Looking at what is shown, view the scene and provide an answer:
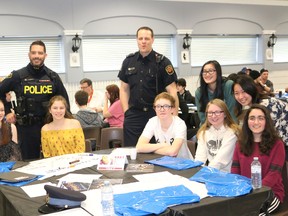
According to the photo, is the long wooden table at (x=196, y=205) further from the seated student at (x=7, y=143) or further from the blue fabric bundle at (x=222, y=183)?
the seated student at (x=7, y=143)

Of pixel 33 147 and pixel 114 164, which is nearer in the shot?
pixel 114 164

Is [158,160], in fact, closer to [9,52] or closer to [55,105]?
[55,105]

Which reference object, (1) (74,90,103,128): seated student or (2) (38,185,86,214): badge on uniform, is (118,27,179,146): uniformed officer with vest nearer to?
(1) (74,90,103,128): seated student

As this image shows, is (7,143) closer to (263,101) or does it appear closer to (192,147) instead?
(192,147)

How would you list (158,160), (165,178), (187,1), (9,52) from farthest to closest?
(187,1) < (9,52) < (158,160) < (165,178)

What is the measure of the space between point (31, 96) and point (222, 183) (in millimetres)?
2373

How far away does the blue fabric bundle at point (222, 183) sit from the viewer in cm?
197

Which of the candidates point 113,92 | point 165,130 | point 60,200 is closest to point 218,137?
point 165,130

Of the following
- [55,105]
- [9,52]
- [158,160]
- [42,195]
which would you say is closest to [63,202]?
[42,195]

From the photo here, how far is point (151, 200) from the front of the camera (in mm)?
1864

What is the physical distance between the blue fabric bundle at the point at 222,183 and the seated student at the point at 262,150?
15.7 inches

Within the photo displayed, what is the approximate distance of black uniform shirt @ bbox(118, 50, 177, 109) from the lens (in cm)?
394

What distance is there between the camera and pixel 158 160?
9.12ft

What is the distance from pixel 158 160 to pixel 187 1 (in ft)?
23.2
